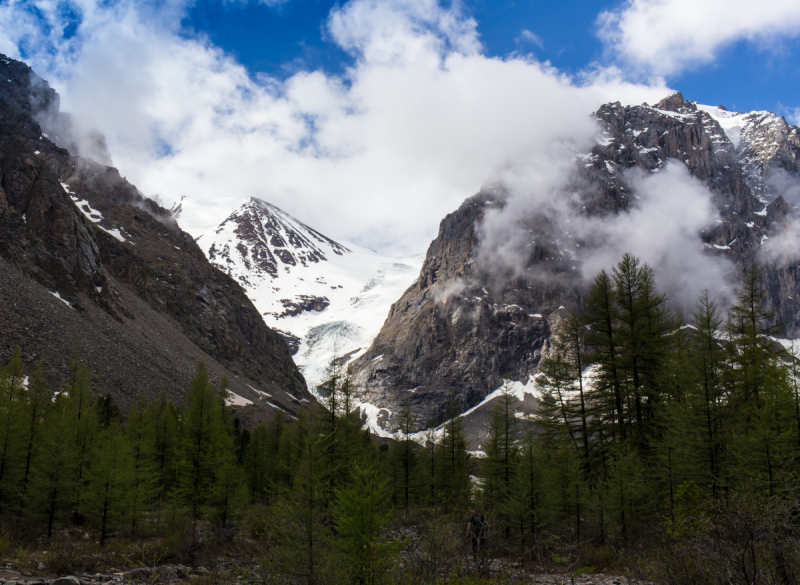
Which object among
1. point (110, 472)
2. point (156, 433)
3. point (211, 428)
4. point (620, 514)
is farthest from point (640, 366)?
point (156, 433)

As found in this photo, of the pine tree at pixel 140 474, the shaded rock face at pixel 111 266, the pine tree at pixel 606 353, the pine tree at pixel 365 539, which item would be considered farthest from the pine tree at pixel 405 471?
the shaded rock face at pixel 111 266

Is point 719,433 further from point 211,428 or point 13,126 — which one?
point 13,126

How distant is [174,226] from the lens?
175250mm

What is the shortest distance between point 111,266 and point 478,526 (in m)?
116

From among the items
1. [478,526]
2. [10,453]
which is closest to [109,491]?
[10,453]

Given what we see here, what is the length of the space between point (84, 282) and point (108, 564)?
8134cm

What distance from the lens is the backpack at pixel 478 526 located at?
1215 centimetres

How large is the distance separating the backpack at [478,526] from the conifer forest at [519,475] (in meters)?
0.39

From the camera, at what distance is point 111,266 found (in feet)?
356

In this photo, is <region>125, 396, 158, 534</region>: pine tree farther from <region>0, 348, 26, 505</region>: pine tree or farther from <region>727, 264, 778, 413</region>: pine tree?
<region>727, 264, 778, 413</region>: pine tree

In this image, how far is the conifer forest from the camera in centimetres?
1063

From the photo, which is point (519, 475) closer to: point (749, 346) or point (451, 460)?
point (749, 346)

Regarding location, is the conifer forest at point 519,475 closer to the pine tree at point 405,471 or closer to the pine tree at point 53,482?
the pine tree at point 53,482

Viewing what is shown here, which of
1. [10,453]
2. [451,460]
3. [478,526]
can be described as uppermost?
[10,453]
